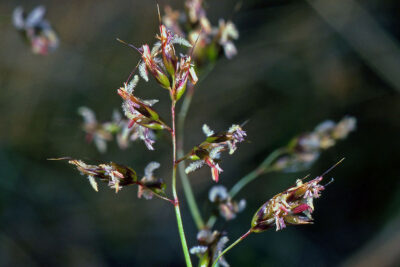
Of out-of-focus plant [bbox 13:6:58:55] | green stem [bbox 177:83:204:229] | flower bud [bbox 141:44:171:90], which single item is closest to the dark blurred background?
out-of-focus plant [bbox 13:6:58:55]

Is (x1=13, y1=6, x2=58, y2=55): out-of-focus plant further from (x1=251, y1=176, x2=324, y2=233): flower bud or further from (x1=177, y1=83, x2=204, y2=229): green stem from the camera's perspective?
(x1=251, y1=176, x2=324, y2=233): flower bud

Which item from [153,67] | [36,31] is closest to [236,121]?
[36,31]

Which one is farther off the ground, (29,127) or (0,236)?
(29,127)

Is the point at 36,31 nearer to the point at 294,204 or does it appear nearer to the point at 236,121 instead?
the point at 294,204

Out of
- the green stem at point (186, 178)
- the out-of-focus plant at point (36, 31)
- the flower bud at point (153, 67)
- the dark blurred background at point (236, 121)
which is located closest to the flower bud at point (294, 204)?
the flower bud at point (153, 67)

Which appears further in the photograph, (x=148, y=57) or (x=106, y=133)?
(x=106, y=133)

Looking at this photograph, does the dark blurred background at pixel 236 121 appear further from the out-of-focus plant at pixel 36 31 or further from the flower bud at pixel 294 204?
the flower bud at pixel 294 204

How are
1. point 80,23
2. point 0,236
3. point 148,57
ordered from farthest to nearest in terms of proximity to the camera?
point 80,23 → point 0,236 → point 148,57

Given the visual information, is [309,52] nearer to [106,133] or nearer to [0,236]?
[106,133]

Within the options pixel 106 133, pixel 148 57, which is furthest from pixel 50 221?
pixel 148 57
